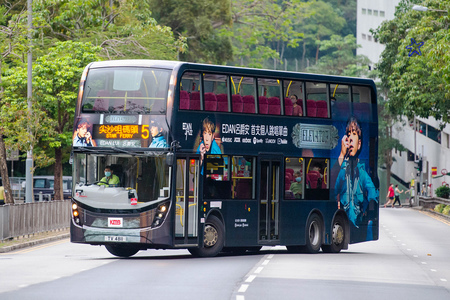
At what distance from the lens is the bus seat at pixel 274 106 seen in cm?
2203

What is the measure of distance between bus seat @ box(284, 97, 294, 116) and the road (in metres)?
3.56

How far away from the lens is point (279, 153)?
2219 centimetres

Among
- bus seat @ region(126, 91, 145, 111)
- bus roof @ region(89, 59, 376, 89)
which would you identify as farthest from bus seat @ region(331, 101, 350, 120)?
bus seat @ region(126, 91, 145, 111)

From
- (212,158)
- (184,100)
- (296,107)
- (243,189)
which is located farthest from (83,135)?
(296,107)

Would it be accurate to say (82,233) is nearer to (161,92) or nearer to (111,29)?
(161,92)

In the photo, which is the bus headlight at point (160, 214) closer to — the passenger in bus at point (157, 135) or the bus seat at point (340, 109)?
the passenger in bus at point (157, 135)

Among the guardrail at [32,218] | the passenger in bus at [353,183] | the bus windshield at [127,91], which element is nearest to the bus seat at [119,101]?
the bus windshield at [127,91]

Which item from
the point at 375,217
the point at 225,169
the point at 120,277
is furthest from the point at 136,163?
the point at 375,217

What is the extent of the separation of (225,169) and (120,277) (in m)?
5.52

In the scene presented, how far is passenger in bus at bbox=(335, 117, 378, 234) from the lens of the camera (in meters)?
24.1

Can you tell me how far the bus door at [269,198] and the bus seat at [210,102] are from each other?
1939 millimetres

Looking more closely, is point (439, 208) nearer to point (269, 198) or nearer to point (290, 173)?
point (290, 173)

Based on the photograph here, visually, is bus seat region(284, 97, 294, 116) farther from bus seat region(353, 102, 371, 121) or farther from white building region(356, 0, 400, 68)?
white building region(356, 0, 400, 68)

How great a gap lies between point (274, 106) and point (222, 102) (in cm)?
176
